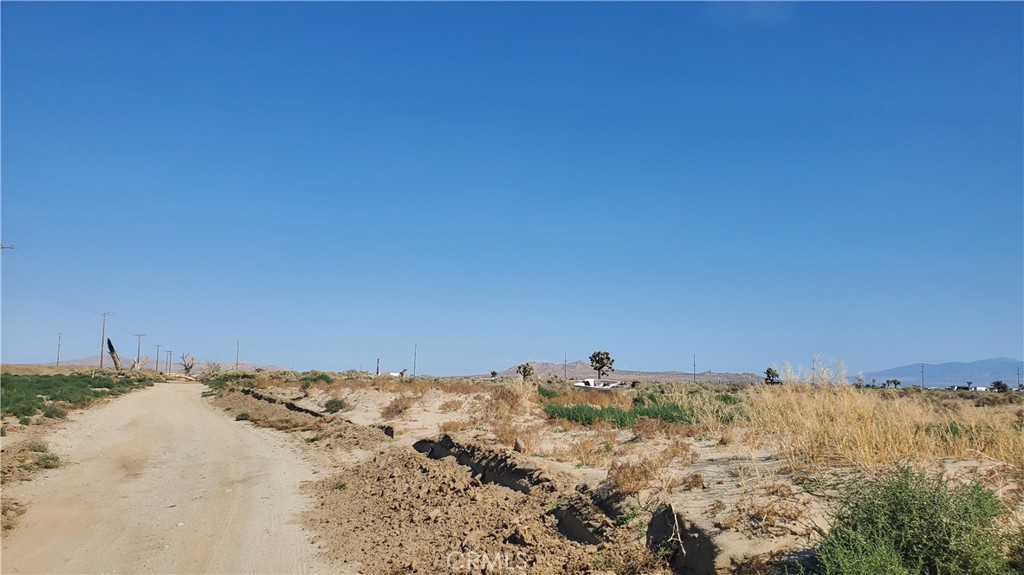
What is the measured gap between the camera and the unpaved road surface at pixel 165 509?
31.0 feet

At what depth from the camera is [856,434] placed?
8.23 meters

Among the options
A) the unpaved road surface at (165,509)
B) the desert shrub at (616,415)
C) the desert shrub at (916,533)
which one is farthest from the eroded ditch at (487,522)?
the desert shrub at (616,415)

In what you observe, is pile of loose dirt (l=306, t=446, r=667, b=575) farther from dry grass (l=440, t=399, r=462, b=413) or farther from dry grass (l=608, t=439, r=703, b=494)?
dry grass (l=440, t=399, r=462, b=413)

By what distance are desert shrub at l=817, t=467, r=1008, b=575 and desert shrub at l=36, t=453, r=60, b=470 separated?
18964mm

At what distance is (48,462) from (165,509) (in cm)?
716

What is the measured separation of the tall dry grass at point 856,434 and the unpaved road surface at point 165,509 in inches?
277

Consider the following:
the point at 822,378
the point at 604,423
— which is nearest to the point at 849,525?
the point at 822,378

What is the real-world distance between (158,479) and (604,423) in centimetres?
1156

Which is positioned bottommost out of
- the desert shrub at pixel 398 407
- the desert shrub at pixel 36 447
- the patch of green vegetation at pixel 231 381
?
the patch of green vegetation at pixel 231 381

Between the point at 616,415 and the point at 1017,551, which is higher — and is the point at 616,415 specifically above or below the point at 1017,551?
below

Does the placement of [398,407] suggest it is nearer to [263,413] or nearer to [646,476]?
[263,413]

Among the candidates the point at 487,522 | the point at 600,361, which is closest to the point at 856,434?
the point at 487,522

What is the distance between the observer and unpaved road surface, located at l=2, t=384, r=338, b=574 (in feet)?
31.0

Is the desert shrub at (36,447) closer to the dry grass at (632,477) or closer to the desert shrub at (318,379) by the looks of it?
the dry grass at (632,477)
